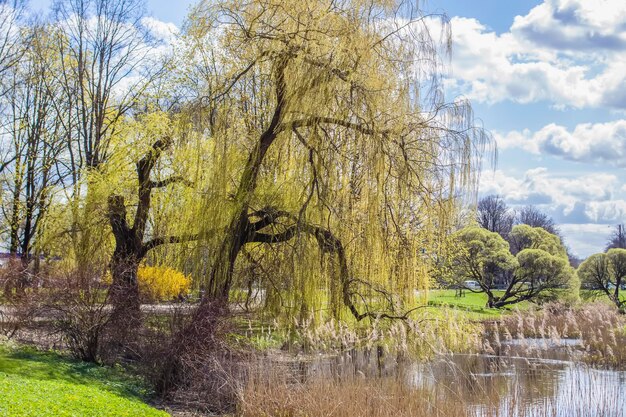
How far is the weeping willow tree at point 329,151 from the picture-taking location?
9625mm

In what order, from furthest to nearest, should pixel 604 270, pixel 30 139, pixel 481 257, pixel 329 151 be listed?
pixel 604 270 < pixel 481 257 < pixel 30 139 < pixel 329 151

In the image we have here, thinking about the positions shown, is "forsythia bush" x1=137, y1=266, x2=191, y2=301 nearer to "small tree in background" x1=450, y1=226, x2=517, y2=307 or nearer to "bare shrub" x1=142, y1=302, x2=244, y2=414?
"bare shrub" x1=142, y1=302, x2=244, y2=414

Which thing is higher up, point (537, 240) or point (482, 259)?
point (537, 240)

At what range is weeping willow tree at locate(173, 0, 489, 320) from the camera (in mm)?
9625

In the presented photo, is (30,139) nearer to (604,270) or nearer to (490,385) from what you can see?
(490,385)

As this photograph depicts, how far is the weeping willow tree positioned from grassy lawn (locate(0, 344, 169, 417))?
1893 millimetres

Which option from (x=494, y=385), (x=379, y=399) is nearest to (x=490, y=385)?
(x=494, y=385)

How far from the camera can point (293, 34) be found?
9883 mm

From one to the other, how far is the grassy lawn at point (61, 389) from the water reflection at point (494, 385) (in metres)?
2.36

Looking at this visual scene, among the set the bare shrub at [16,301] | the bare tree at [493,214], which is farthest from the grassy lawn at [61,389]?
the bare tree at [493,214]

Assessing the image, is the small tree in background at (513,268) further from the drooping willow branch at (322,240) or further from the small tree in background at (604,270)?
the drooping willow branch at (322,240)

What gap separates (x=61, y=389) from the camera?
7.28 meters

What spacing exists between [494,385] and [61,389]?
5404mm

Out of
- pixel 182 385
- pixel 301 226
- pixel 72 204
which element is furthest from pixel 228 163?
pixel 72 204
